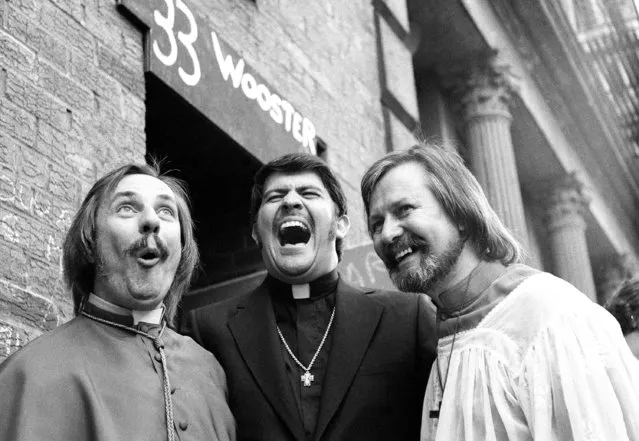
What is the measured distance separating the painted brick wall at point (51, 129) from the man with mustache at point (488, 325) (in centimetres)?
132

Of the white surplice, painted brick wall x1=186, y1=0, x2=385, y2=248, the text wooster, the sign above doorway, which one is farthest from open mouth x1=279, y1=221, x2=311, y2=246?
painted brick wall x1=186, y1=0, x2=385, y2=248

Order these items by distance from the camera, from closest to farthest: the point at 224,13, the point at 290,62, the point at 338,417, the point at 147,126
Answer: the point at 338,417 < the point at 147,126 < the point at 224,13 < the point at 290,62

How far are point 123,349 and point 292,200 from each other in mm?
919

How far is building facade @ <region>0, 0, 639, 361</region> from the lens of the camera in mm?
4012

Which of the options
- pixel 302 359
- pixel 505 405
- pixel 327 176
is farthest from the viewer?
pixel 327 176

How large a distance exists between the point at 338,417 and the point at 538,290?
0.81 metres

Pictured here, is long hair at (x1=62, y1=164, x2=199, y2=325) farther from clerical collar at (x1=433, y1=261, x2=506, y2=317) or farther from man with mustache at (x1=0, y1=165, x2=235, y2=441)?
clerical collar at (x1=433, y1=261, x2=506, y2=317)

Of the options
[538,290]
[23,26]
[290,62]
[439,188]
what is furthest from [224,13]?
[538,290]

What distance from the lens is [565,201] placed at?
15.5m

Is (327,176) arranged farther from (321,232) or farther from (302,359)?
(302,359)

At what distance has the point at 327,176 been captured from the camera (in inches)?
150

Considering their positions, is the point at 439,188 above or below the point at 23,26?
below

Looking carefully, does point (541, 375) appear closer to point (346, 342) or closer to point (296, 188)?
point (346, 342)

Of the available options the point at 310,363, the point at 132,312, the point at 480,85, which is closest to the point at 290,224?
the point at 310,363
